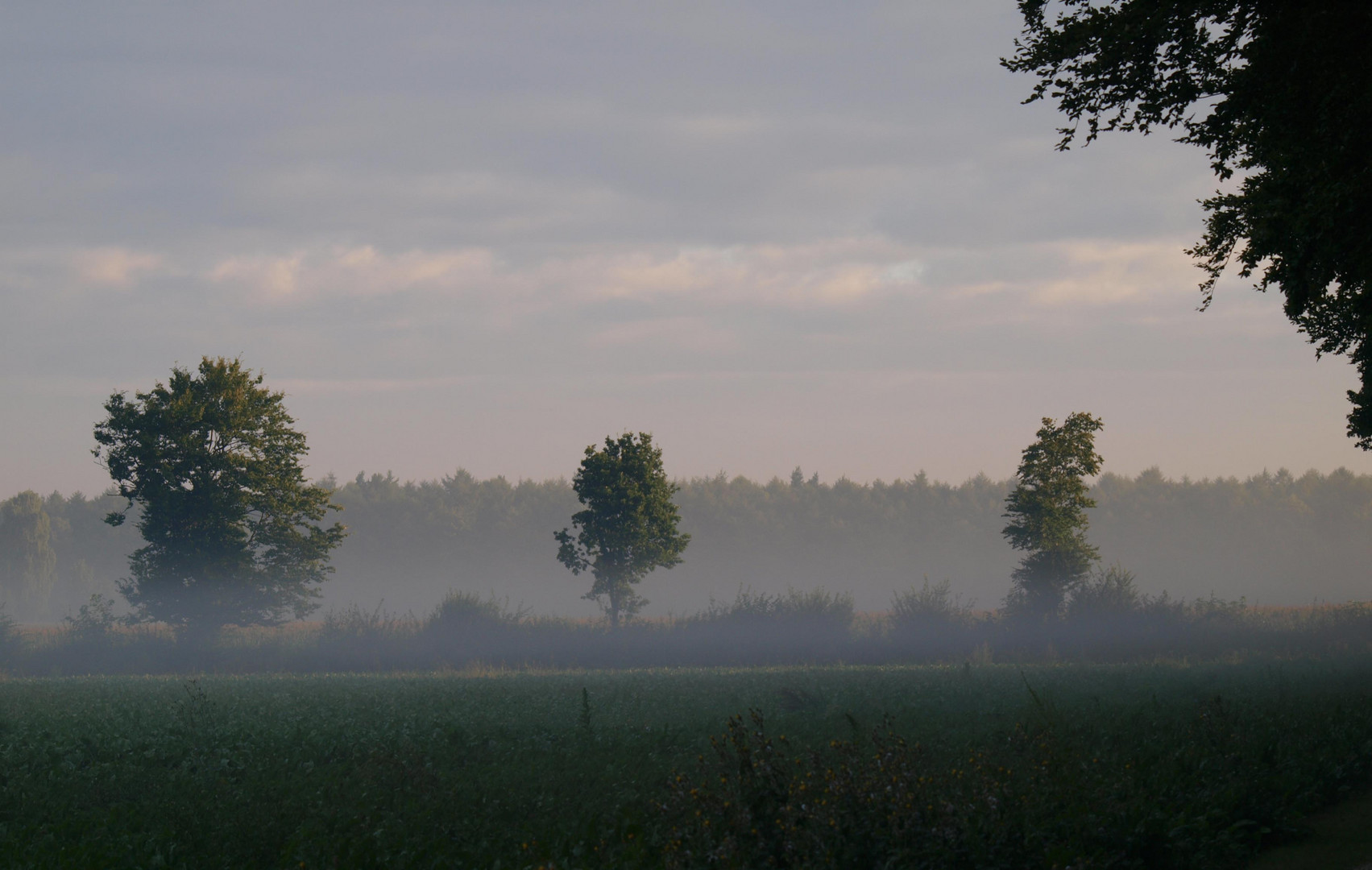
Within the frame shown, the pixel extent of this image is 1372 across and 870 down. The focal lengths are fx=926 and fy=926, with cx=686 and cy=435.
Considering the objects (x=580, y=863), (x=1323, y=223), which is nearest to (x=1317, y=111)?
(x=1323, y=223)

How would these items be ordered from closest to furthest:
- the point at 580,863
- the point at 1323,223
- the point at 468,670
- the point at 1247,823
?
1. the point at 580,863
2. the point at 1247,823
3. the point at 1323,223
4. the point at 468,670

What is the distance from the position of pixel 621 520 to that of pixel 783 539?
3633 inches

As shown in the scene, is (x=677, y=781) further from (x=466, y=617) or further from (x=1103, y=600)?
(x=1103, y=600)

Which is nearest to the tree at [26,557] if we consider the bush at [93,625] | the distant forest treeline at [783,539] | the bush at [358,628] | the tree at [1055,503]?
the distant forest treeline at [783,539]

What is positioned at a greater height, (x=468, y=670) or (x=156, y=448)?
(x=156, y=448)

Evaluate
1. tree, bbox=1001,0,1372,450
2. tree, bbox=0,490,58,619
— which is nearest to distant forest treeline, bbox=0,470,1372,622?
tree, bbox=0,490,58,619

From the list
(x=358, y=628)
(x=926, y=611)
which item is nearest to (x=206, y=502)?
(x=358, y=628)

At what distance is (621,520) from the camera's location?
149 feet

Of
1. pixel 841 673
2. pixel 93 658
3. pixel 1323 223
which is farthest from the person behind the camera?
pixel 93 658

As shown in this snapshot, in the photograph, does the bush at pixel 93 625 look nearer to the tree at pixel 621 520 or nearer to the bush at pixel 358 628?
the bush at pixel 358 628

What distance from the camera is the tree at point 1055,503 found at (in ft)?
139

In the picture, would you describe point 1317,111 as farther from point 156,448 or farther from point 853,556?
point 853,556

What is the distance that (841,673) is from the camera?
1150 inches

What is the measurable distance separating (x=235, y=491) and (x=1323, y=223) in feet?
142
